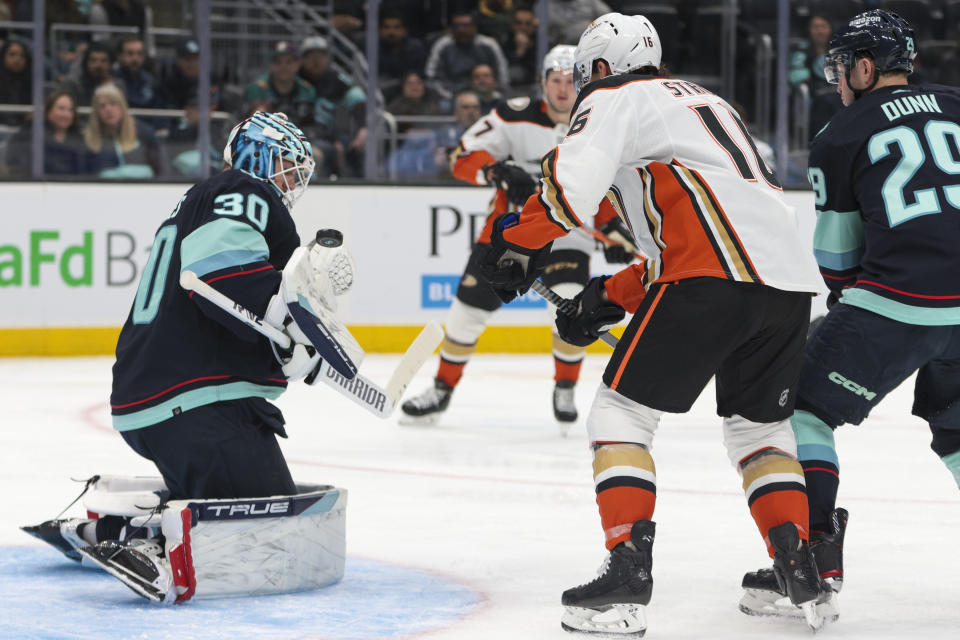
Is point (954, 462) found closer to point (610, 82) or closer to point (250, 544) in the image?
point (610, 82)

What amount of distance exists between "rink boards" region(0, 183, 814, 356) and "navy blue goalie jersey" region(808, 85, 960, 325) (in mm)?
5180

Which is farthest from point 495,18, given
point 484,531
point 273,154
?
point 273,154

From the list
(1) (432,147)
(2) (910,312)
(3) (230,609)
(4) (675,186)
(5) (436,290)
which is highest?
(4) (675,186)

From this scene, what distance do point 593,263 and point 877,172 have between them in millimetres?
5602

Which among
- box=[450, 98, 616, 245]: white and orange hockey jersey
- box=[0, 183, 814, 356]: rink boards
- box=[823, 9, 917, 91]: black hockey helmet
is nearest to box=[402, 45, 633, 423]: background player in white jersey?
box=[450, 98, 616, 245]: white and orange hockey jersey

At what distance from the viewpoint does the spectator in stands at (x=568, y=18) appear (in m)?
8.55

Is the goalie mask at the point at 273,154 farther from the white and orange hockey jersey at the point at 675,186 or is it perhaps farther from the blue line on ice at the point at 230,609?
the blue line on ice at the point at 230,609

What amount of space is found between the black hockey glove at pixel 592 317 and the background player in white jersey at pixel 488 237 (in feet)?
8.37

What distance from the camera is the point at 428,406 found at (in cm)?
548

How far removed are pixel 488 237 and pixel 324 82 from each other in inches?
122

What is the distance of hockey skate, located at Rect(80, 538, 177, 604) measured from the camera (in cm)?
263

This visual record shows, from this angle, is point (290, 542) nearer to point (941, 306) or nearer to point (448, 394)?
point (941, 306)

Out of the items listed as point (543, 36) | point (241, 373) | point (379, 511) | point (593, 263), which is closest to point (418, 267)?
point (593, 263)

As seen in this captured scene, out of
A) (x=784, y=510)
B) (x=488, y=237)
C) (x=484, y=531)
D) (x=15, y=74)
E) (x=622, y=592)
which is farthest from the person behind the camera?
(x=15, y=74)
